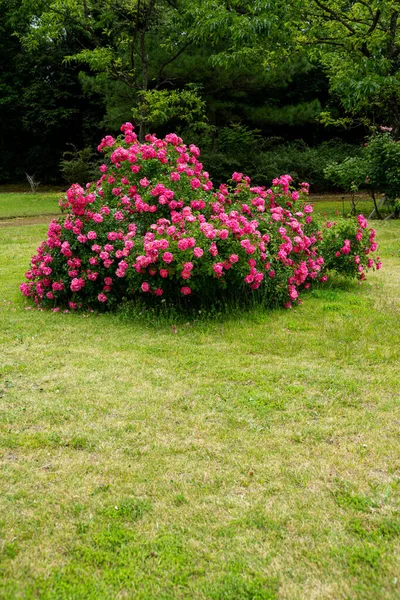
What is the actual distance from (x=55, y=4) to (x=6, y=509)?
1543cm

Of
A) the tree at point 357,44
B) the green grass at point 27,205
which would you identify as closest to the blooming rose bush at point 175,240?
the tree at point 357,44

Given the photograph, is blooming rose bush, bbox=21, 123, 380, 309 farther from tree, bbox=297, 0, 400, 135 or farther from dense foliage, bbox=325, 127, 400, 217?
dense foliage, bbox=325, 127, 400, 217

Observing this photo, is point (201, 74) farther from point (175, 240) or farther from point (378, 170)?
point (175, 240)

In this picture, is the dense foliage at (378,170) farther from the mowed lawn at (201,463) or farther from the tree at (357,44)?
the mowed lawn at (201,463)

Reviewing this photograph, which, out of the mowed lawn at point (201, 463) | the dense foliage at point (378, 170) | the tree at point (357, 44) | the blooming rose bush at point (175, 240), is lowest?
the mowed lawn at point (201, 463)

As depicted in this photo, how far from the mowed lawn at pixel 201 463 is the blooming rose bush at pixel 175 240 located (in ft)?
1.90

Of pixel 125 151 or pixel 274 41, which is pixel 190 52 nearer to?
pixel 274 41

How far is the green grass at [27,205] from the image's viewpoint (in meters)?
15.8

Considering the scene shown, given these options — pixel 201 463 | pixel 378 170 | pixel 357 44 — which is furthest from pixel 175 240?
pixel 357 44

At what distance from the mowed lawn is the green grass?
11766 millimetres

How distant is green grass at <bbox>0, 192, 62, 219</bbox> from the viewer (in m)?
→ 15.8

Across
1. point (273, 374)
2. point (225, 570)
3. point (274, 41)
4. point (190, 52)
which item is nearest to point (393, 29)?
point (274, 41)

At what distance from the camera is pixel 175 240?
495 cm

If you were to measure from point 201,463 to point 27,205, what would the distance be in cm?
1703
